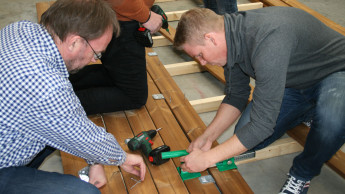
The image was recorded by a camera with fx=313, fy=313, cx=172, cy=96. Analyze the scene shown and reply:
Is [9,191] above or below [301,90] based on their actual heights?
below

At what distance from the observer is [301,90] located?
1.79 metres

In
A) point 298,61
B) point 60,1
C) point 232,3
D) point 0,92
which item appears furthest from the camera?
point 232,3

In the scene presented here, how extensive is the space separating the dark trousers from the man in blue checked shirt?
2.13 feet

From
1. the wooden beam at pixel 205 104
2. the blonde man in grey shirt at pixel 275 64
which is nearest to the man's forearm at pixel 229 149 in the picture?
the blonde man in grey shirt at pixel 275 64

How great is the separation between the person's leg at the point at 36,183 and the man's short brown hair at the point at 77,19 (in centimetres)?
58

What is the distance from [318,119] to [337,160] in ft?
1.60

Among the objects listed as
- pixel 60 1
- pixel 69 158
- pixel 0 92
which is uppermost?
pixel 60 1

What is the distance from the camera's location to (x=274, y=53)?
4.33 feet

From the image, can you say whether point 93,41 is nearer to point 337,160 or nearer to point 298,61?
point 298,61

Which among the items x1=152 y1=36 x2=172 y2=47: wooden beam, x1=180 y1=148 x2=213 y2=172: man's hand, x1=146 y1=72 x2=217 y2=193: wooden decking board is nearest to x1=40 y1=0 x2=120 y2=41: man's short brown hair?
x1=180 y1=148 x2=213 y2=172: man's hand

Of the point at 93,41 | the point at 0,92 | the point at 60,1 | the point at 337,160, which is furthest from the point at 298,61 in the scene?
the point at 0,92

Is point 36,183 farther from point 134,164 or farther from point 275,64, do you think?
point 275,64

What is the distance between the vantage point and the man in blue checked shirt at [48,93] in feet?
3.57

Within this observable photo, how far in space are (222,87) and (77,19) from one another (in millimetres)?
1937
